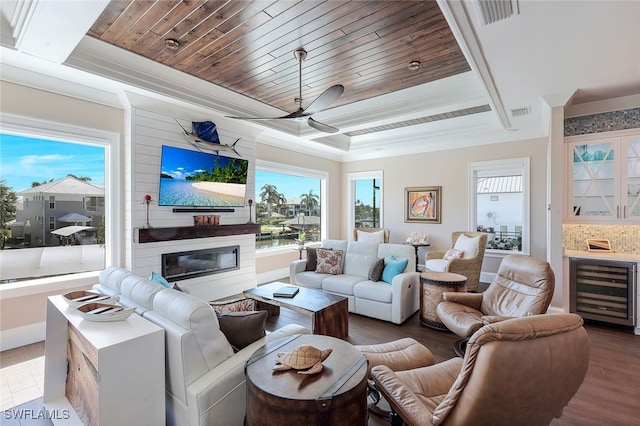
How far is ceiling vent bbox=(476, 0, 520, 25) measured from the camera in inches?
79.3

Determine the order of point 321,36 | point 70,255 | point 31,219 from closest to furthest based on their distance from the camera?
1. point 321,36
2. point 31,219
3. point 70,255

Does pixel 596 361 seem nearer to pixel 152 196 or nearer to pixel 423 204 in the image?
pixel 423 204

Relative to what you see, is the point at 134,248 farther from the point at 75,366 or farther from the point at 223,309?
the point at 223,309

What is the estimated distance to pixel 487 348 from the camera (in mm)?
1197

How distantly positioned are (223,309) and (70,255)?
106 inches

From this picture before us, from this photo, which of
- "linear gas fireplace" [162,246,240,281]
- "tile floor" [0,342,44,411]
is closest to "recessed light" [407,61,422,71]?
"linear gas fireplace" [162,246,240,281]

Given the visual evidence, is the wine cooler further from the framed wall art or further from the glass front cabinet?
the framed wall art

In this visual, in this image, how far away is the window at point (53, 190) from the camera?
3.25m

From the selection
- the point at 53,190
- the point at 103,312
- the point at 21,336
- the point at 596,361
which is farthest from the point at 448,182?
the point at 21,336

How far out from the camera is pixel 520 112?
Result: 13.8 ft

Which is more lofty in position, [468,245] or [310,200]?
[310,200]

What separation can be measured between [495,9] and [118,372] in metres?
3.23

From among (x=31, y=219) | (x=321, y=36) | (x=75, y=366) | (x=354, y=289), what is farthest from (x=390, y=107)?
(x=31, y=219)

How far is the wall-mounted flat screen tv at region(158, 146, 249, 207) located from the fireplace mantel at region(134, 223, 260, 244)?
359 mm
